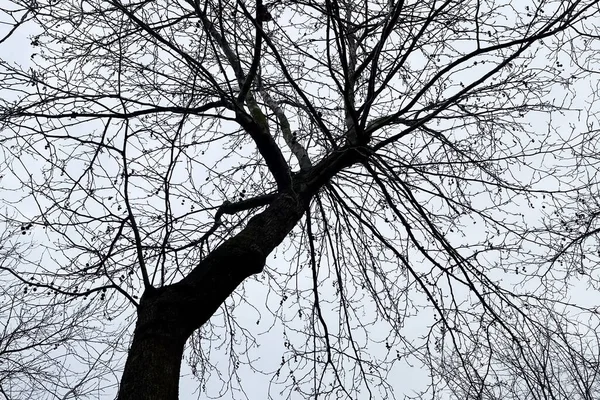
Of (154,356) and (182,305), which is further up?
(182,305)

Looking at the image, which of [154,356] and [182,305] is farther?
[182,305]

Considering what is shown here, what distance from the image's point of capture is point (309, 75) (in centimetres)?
444

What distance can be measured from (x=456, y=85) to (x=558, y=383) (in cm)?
220

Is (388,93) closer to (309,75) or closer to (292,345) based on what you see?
(309,75)

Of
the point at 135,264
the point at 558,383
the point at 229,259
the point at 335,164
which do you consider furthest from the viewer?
the point at 135,264

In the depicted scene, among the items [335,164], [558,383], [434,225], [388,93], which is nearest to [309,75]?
[388,93]

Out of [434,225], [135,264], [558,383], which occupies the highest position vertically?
[434,225]

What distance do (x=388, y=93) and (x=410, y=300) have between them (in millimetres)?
1836

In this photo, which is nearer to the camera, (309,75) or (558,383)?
(558,383)

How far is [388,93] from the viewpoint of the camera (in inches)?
181

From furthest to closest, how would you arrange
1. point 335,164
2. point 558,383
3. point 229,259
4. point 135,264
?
point 135,264 < point 335,164 < point 558,383 < point 229,259

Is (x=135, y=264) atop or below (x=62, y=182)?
below

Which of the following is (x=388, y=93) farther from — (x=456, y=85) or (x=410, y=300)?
(x=410, y=300)

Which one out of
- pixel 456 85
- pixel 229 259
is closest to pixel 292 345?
pixel 229 259
